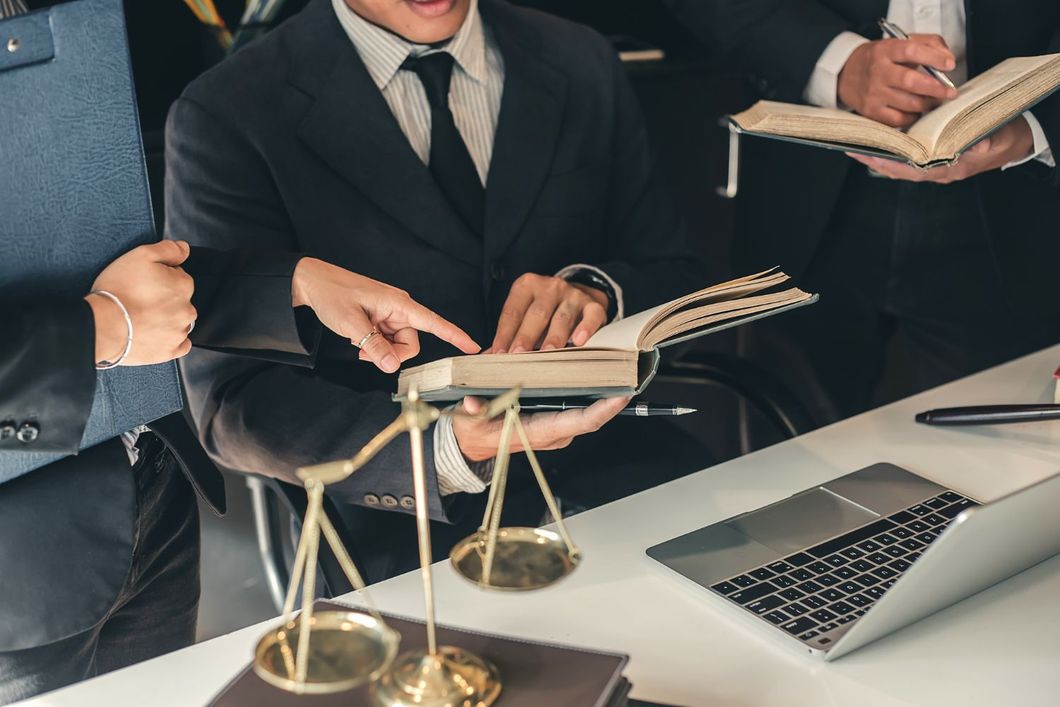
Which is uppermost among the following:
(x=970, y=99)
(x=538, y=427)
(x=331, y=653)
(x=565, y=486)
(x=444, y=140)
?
(x=970, y=99)

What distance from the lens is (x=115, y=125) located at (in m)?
1.19

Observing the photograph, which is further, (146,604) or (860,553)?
(146,604)

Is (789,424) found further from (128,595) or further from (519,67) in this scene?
(128,595)

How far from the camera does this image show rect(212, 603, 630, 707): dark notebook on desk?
0.88m

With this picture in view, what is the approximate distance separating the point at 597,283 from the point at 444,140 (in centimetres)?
33

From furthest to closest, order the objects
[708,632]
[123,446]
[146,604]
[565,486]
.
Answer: [565,486]
[146,604]
[123,446]
[708,632]

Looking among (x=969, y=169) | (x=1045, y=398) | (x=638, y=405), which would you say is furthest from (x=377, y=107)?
(x=1045, y=398)

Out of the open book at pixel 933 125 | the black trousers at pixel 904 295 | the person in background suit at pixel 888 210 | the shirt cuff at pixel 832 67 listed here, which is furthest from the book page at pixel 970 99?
the black trousers at pixel 904 295

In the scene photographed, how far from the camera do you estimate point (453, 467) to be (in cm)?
150

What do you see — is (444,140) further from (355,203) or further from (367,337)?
(367,337)

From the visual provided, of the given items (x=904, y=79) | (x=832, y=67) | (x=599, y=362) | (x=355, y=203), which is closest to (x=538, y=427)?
(x=599, y=362)

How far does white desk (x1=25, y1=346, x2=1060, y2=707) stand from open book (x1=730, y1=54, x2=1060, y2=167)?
466 millimetres

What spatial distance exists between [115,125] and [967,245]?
1633mm

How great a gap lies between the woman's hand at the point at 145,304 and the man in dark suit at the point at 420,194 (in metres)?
0.39
